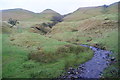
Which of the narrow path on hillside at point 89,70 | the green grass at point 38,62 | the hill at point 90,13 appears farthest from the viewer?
the hill at point 90,13

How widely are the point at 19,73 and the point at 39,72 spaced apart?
302 centimetres

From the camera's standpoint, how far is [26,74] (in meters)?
24.9

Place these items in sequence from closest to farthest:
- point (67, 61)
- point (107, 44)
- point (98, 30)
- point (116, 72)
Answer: point (116, 72), point (67, 61), point (107, 44), point (98, 30)

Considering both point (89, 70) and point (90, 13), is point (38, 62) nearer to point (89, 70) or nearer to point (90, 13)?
point (89, 70)

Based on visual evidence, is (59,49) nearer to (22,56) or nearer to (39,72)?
(22,56)

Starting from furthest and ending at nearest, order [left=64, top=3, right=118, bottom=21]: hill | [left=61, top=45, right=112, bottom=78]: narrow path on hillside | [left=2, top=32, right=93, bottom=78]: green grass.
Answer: [left=64, top=3, right=118, bottom=21]: hill < [left=2, top=32, right=93, bottom=78]: green grass < [left=61, top=45, right=112, bottom=78]: narrow path on hillside

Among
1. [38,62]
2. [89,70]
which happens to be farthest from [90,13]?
[89,70]

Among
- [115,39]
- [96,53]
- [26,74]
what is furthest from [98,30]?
[26,74]

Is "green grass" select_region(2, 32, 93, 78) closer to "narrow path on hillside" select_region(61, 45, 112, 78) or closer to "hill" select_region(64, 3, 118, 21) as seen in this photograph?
"narrow path on hillside" select_region(61, 45, 112, 78)

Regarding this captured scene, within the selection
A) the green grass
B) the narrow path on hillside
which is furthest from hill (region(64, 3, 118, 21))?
the narrow path on hillside

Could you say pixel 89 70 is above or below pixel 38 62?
below

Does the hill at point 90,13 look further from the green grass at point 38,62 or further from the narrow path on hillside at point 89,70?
the narrow path on hillside at point 89,70

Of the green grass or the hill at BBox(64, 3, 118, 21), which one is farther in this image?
the hill at BBox(64, 3, 118, 21)

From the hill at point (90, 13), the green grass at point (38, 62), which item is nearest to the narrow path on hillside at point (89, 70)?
the green grass at point (38, 62)
